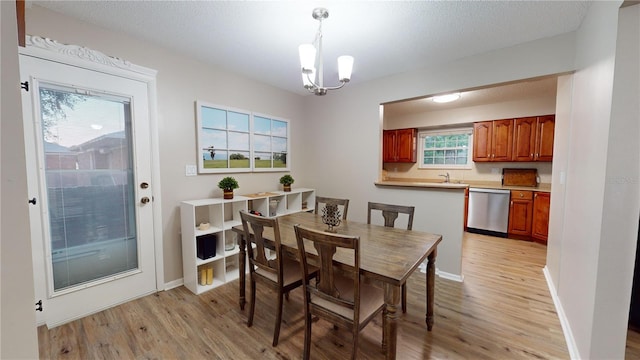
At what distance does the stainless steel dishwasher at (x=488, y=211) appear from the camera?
13.9 feet

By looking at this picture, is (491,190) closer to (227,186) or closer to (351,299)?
(351,299)

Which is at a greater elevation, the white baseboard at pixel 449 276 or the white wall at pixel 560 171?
the white wall at pixel 560 171

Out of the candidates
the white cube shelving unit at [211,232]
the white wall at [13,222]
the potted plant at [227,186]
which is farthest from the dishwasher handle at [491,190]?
the white wall at [13,222]

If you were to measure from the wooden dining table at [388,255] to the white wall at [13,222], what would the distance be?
1254 mm

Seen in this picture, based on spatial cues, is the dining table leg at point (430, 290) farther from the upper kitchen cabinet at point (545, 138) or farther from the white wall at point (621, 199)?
the upper kitchen cabinet at point (545, 138)

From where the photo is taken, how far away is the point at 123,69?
86.4 inches

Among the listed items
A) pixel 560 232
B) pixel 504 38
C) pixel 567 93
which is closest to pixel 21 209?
pixel 504 38

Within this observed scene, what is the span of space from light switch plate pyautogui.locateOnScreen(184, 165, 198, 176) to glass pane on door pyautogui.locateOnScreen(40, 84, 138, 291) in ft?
1.61

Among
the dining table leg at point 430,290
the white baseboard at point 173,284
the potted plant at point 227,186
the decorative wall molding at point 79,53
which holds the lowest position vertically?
the white baseboard at point 173,284

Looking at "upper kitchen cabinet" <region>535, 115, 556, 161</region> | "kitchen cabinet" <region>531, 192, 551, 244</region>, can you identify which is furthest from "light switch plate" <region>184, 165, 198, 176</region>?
"upper kitchen cabinet" <region>535, 115, 556, 161</region>

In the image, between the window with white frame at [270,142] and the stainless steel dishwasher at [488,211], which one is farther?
the stainless steel dishwasher at [488,211]

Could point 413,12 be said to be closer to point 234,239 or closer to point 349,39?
point 349,39

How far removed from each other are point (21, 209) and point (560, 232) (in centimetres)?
344

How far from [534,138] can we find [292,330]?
4.83m
